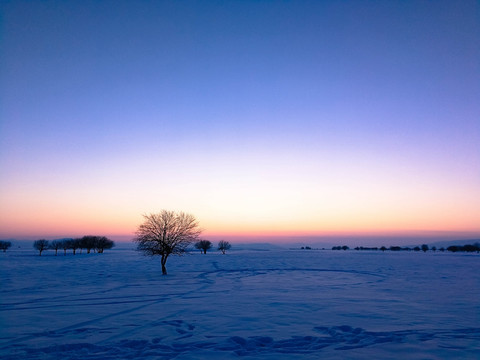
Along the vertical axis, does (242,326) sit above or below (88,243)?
above

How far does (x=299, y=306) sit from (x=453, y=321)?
6.58 m

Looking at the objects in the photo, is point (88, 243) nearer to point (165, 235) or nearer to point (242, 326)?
point (165, 235)

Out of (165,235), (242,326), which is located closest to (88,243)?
(165,235)

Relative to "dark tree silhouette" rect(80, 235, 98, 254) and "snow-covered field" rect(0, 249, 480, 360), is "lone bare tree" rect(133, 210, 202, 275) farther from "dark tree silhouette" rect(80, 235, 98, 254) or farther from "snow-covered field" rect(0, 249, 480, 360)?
"dark tree silhouette" rect(80, 235, 98, 254)

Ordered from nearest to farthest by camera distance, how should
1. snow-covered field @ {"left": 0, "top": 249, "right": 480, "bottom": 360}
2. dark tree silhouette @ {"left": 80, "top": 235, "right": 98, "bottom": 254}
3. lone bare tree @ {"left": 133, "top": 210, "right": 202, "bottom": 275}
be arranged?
snow-covered field @ {"left": 0, "top": 249, "right": 480, "bottom": 360} < lone bare tree @ {"left": 133, "top": 210, "right": 202, "bottom": 275} < dark tree silhouette @ {"left": 80, "top": 235, "right": 98, "bottom": 254}

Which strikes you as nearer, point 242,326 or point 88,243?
point 242,326

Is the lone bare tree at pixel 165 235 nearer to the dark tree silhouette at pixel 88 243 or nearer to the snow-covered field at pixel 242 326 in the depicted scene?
the snow-covered field at pixel 242 326

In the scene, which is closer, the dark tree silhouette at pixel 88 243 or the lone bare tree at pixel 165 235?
the lone bare tree at pixel 165 235

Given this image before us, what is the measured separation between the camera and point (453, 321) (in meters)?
11.9

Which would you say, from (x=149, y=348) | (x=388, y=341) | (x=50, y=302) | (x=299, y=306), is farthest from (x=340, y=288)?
(x=50, y=302)

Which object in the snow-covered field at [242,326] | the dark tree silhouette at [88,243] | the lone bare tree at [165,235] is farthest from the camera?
the dark tree silhouette at [88,243]

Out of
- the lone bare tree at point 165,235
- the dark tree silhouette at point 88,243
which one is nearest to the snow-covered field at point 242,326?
the lone bare tree at point 165,235

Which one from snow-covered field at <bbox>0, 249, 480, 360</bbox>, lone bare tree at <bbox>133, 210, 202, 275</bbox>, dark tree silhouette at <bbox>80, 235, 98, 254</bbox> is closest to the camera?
snow-covered field at <bbox>0, 249, 480, 360</bbox>

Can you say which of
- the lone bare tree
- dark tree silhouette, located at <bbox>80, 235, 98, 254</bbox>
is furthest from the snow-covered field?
dark tree silhouette, located at <bbox>80, 235, 98, 254</bbox>
